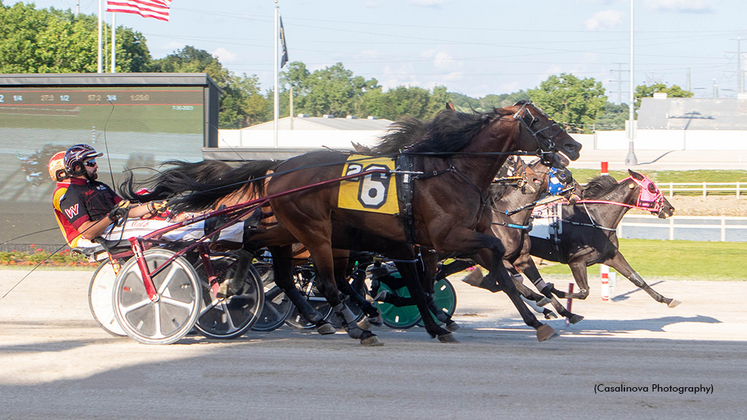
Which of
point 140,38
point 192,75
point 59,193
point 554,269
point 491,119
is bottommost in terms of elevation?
point 554,269

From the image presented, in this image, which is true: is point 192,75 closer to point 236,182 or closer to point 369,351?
point 236,182

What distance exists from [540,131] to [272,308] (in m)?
3.01

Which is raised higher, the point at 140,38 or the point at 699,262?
the point at 140,38

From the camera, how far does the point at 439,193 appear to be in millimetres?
5281

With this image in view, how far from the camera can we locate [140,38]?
5228 cm

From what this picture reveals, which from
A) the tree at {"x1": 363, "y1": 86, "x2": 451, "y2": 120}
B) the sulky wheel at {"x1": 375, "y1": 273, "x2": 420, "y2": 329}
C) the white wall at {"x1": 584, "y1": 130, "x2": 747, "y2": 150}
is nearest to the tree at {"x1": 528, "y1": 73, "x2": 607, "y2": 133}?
the white wall at {"x1": 584, "y1": 130, "x2": 747, "y2": 150}

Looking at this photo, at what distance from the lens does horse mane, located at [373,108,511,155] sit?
548 cm

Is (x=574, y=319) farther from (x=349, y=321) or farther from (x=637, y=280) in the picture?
(x=349, y=321)

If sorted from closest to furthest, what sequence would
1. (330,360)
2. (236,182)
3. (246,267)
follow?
(330,360) < (246,267) < (236,182)

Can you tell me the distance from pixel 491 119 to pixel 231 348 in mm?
2767

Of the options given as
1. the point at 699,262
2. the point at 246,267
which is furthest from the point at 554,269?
the point at 246,267

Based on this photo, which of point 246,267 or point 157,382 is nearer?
point 157,382

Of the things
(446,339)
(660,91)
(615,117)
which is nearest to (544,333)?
(446,339)

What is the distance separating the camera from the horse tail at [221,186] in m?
6.03
